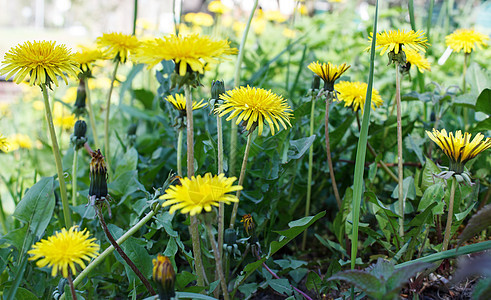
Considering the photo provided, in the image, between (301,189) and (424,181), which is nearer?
(424,181)

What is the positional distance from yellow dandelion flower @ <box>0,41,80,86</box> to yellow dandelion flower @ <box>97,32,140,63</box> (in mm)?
276

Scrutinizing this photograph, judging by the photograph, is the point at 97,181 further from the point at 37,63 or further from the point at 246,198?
the point at 246,198

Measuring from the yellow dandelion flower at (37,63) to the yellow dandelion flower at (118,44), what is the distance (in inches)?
10.9

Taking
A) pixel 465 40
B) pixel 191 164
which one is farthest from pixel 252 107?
pixel 465 40

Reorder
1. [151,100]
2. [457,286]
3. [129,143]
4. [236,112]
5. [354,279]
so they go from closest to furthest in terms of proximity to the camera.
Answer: [354,279]
[236,112]
[457,286]
[129,143]
[151,100]

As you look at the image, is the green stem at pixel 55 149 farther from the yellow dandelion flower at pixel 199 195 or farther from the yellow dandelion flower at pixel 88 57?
the yellow dandelion flower at pixel 199 195

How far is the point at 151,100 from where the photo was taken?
2.31 metres

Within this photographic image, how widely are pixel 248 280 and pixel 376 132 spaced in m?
0.77

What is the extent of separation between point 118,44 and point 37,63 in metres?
0.37

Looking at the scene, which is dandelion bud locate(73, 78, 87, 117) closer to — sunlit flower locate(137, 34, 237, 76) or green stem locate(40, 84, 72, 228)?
green stem locate(40, 84, 72, 228)

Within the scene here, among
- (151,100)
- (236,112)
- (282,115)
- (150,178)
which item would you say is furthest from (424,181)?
(151,100)

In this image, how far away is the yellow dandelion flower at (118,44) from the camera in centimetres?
135

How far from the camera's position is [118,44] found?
1.38 m

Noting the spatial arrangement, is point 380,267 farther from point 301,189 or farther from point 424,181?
point 301,189
